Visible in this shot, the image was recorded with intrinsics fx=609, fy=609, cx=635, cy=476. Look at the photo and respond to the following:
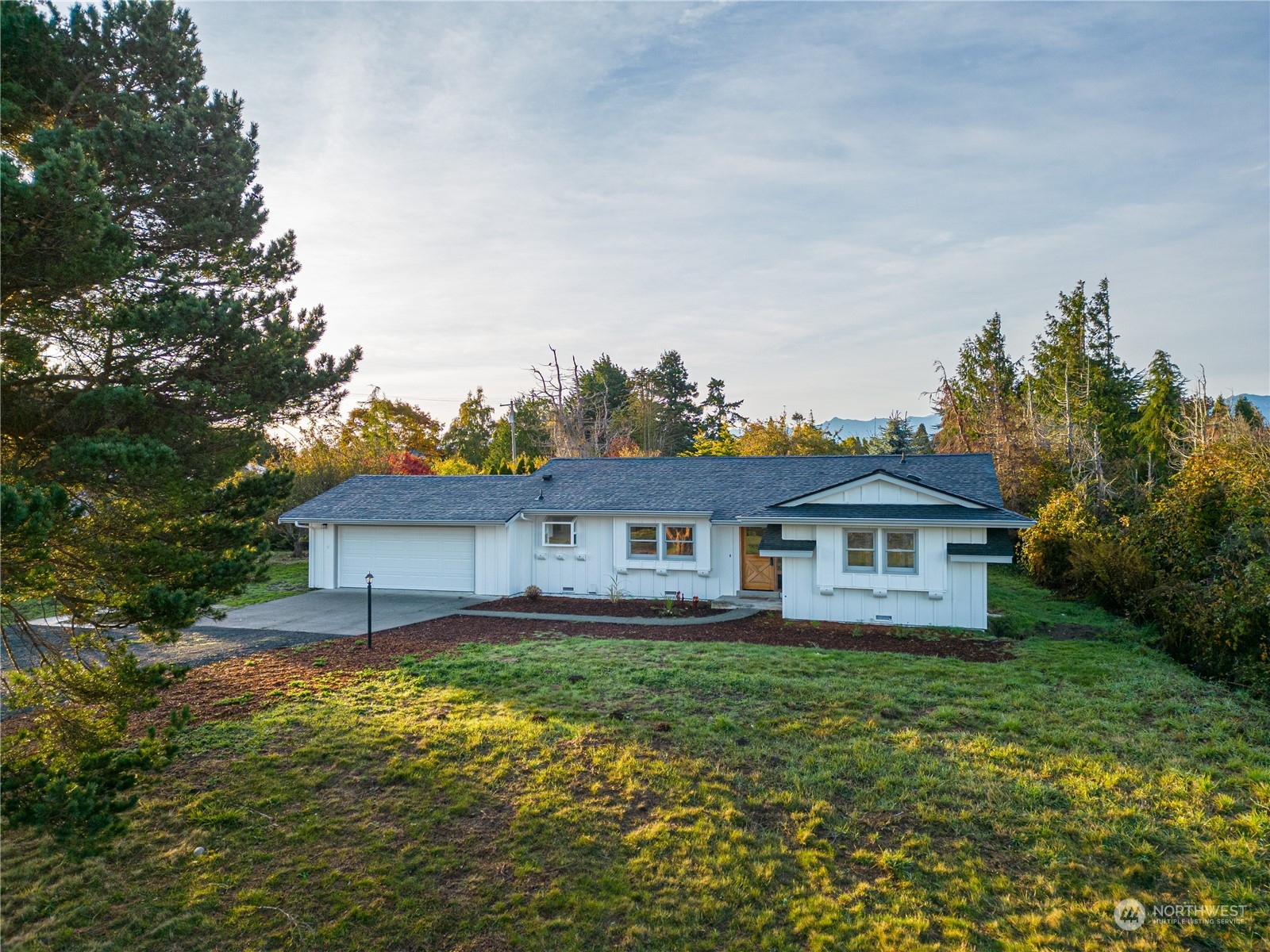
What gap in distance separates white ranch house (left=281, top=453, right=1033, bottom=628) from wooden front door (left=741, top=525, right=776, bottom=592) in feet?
0.12

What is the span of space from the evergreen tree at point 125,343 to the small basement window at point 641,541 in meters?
10.1

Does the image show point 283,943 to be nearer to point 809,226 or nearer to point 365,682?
point 365,682

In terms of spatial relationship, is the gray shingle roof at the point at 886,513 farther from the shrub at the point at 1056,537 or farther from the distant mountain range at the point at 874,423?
the distant mountain range at the point at 874,423

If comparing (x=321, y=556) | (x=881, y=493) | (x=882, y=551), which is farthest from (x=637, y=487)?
(x=321, y=556)

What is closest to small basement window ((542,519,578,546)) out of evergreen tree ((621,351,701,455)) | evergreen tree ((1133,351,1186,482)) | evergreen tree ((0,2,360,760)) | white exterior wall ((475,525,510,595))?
white exterior wall ((475,525,510,595))

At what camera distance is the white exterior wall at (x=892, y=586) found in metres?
12.0

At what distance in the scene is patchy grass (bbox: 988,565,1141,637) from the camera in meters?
12.2

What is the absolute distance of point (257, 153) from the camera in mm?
6598

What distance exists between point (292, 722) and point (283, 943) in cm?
386

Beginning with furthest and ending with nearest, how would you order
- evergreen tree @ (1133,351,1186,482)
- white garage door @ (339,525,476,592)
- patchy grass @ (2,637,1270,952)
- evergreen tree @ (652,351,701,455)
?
evergreen tree @ (652,351,701,455)
evergreen tree @ (1133,351,1186,482)
white garage door @ (339,525,476,592)
patchy grass @ (2,637,1270,952)

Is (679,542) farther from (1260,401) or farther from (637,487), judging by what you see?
(1260,401)

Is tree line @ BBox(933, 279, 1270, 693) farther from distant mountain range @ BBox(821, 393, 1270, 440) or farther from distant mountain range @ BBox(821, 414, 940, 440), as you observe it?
distant mountain range @ BBox(821, 414, 940, 440)

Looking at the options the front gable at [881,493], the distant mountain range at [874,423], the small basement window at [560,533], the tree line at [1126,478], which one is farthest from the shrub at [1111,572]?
the distant mountain range at [874,423]

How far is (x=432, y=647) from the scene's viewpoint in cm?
1062
